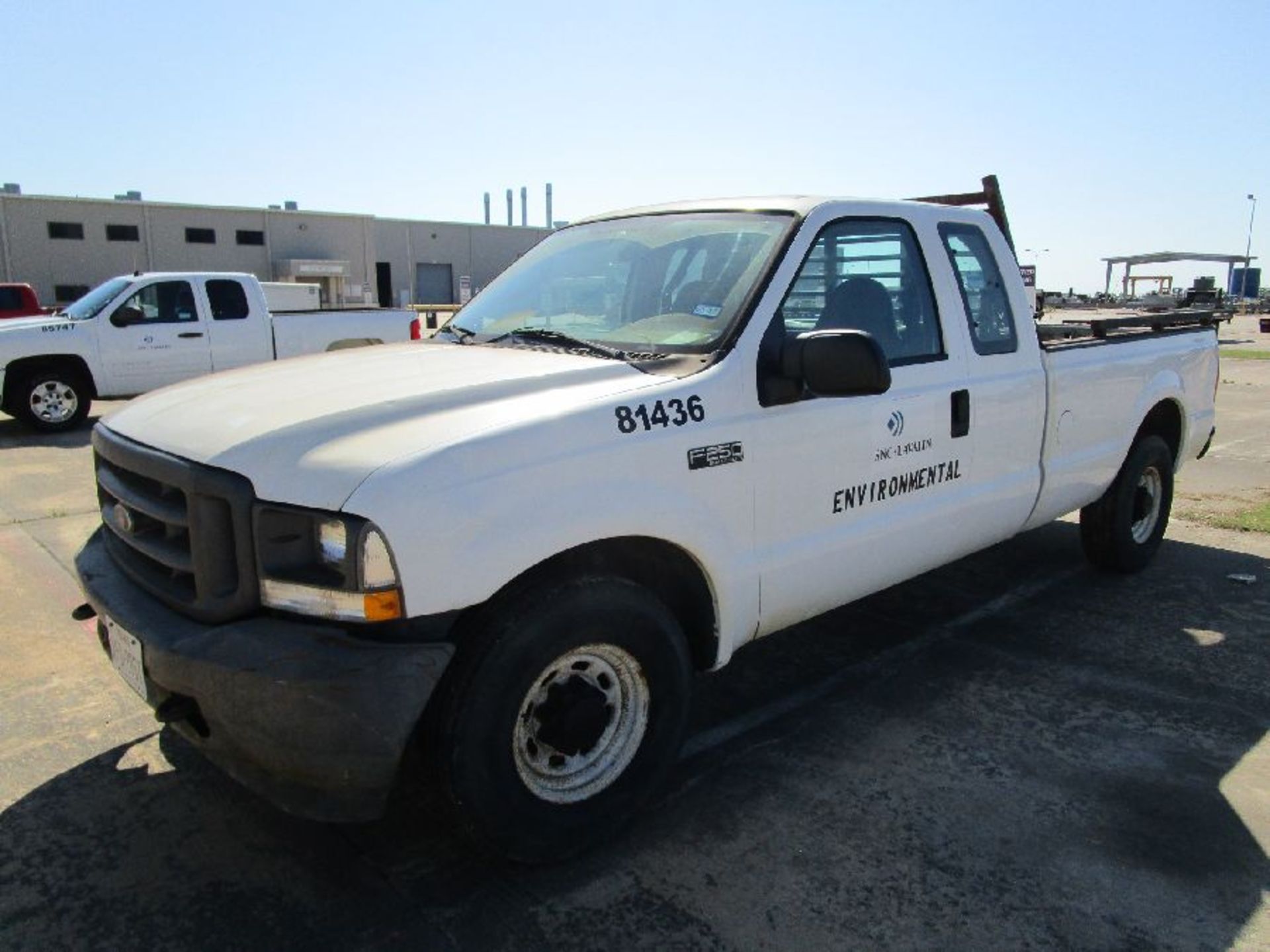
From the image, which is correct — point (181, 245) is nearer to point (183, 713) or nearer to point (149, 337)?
point (149, 337)

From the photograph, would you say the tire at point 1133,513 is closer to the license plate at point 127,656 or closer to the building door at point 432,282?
the license plate at point 127,656

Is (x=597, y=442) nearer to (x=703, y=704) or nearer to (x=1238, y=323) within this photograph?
(x=703, y=704)

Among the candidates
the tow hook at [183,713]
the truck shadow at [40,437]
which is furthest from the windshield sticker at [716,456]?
the truck shadow at [40,437]

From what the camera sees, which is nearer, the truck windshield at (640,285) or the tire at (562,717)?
the tire at (562,717)

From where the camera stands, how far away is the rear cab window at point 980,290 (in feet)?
13.1

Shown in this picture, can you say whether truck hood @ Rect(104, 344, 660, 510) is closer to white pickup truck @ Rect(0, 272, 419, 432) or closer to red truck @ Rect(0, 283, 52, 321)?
white pickup truck @ Rect(0, 272, 419, 432)

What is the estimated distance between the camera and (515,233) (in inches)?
2298

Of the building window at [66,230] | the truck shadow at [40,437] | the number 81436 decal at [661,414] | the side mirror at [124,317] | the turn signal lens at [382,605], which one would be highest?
the building window at [66,230]

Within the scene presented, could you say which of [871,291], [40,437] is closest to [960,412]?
[871,291]

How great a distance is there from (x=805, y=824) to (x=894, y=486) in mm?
1307

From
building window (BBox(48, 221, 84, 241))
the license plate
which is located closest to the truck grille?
the license plate

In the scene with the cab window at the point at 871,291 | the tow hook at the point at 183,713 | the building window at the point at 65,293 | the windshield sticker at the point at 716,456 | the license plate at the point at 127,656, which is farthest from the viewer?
the building window at the point at 65,293

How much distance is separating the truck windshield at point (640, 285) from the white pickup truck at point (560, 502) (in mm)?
15

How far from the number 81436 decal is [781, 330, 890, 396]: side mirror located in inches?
14.4
